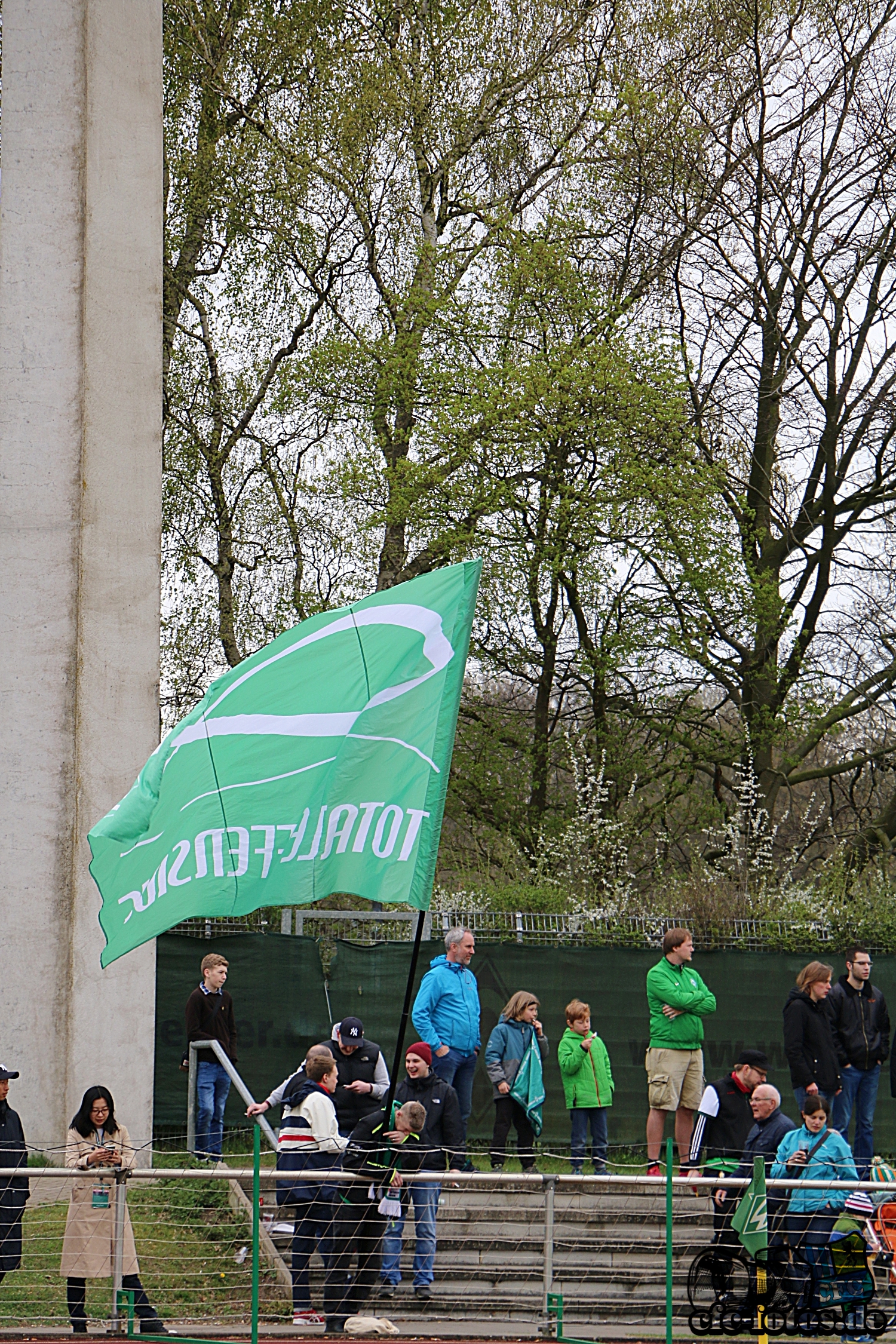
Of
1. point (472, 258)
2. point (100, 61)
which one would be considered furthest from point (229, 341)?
point (100, 61)

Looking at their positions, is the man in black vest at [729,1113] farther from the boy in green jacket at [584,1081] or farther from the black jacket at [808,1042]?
the boy in green jacket at [584,1081]

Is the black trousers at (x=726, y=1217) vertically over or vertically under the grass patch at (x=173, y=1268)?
over

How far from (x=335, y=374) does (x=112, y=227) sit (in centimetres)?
845

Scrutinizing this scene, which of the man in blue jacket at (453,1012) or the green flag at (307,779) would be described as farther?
the man in blue jacket at (453,1012)

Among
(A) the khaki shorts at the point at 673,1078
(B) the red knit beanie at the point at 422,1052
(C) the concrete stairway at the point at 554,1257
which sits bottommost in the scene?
(C) the concrete stairway at the point at 554,1257

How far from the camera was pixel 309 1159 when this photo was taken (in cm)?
930

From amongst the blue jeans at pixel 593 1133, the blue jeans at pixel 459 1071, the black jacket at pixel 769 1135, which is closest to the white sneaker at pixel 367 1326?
the black jacket at pixel 769 1135

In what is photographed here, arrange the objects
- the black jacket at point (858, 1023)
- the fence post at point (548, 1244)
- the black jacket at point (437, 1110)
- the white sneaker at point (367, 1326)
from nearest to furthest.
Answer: the white sneaker at point (367, 1326) → the fence post at point (548, 1244) → the black jacket at point (437, 1110) → the black jacket at point (858, 1023)

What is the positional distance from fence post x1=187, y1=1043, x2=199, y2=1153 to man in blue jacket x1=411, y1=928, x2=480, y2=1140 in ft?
7.41

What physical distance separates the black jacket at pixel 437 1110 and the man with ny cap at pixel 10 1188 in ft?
8.27

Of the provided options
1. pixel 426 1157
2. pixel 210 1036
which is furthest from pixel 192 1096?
pixel 426 1157

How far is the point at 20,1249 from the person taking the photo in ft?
31.6

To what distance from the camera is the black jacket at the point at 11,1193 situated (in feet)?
30.8

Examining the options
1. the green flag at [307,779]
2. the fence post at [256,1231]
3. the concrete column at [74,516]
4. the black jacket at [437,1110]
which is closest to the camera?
the green flag at [307,779]
